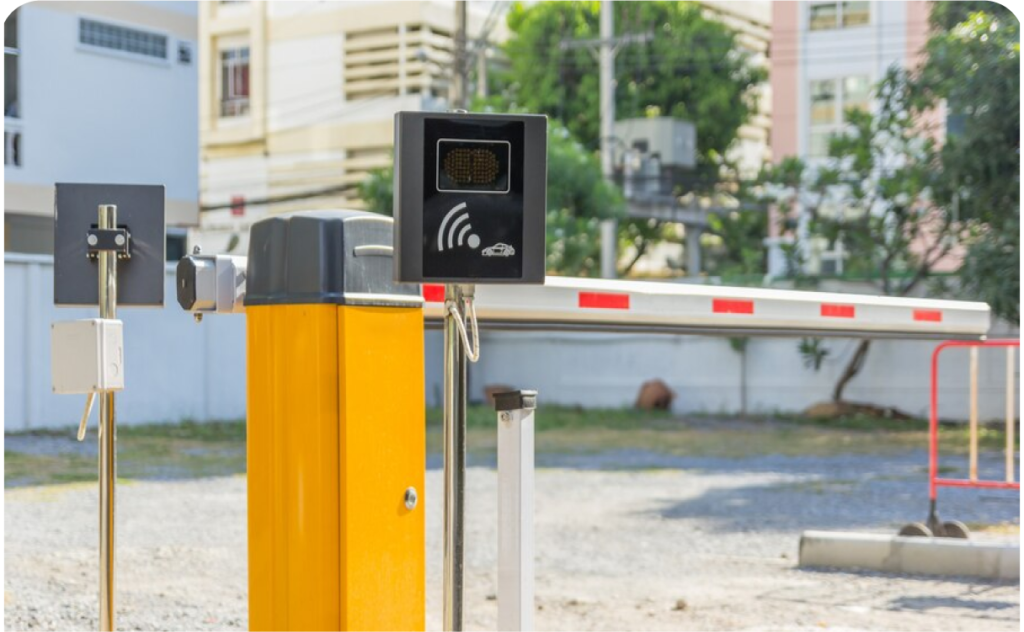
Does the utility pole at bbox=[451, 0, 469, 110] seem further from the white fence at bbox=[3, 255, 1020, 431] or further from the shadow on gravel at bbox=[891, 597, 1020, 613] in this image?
the shadow on gravel at bbox=[891, 597, 1020, 613]

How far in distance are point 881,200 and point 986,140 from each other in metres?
4.18

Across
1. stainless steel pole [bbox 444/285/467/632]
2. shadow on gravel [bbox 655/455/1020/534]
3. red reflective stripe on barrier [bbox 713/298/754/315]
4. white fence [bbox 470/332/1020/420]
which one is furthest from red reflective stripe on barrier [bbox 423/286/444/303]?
white fence [bbox 470/332/1020/420]

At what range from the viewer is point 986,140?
59.5 ft

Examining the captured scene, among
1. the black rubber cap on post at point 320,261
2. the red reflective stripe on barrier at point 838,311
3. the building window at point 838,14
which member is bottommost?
the red reflective stripe on barrier at point 838,311

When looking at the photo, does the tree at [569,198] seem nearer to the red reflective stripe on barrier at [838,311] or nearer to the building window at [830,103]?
the building window at [830,103]

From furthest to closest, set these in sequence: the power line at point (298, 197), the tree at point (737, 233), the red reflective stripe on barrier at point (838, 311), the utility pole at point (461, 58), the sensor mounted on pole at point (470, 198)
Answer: the tree at point (737, 233) → the power line at point (298, 197) → the utility pole at point (461, 58) → the red reflective stripe on barrier at point (838, 311) → the sensor mounted on pole at point (470, 198)

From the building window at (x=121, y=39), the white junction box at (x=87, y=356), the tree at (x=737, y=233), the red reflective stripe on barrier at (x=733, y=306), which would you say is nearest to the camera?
the white junction box at (x=87, y=356)

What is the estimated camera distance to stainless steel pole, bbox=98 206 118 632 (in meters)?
4.64

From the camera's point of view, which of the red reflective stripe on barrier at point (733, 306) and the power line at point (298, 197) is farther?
the power line at point (298, 197)

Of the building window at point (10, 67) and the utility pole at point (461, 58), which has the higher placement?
the utility pole at point (461, 58)

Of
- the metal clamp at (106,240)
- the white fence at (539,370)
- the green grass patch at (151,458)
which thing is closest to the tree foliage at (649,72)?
the white fence at (539,370)

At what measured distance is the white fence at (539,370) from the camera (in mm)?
17172

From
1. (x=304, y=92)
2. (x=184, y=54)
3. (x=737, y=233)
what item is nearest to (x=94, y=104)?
(x=184, y=54)

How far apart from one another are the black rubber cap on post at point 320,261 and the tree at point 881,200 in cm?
1708
